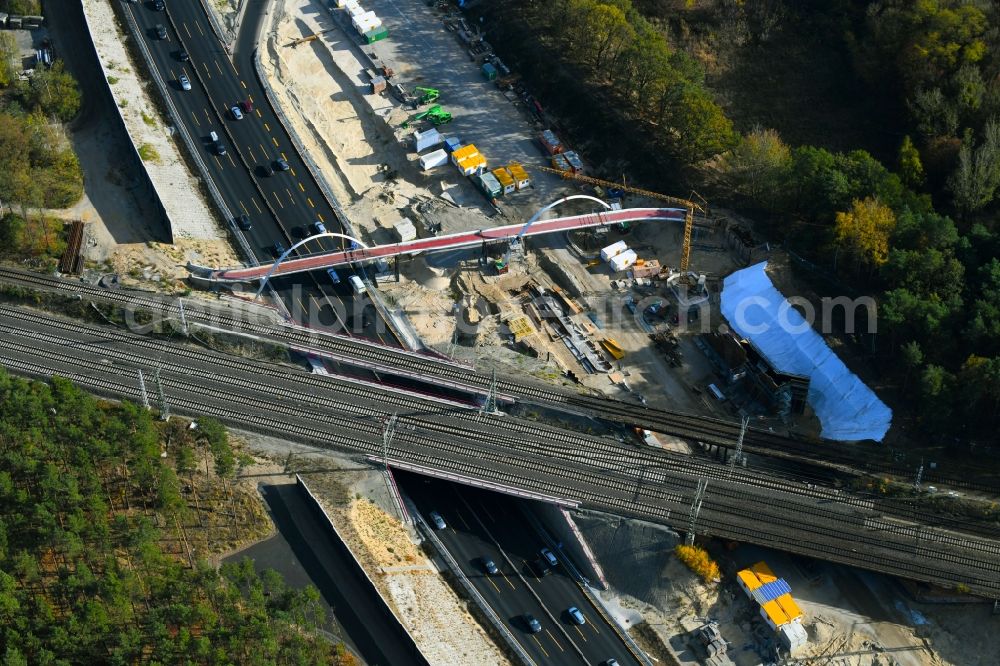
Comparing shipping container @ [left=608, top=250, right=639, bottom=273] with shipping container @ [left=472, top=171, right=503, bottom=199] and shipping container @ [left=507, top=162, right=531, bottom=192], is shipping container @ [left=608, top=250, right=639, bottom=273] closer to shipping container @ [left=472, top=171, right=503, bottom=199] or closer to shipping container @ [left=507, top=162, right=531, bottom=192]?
shipping container @ [left=507, top=162, right=531, bottom=192]

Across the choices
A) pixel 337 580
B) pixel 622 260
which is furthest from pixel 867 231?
pixel 337 580

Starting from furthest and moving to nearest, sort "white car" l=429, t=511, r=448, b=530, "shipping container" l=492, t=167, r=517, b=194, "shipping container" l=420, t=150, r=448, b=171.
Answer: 1. "shipping container" l=420, t=150, r=448, b=171
2. "shipping container" l=492, t=167, r=517, b=194
3. "white car" l=429, t=511, r=448, b=530

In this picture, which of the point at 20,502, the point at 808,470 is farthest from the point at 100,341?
the point at 808,470

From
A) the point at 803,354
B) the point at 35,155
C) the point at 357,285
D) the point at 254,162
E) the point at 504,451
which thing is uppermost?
the point at 35,155

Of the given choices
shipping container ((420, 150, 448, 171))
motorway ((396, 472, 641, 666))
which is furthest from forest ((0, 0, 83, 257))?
motorway ((396, 472, 641, 666))

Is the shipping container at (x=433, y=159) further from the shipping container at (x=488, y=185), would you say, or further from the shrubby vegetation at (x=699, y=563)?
the shrubby vegetation at (x=699, y=563)

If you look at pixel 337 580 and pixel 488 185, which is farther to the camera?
pixel 488 185

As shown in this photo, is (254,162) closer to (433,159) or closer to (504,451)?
(433,159)
